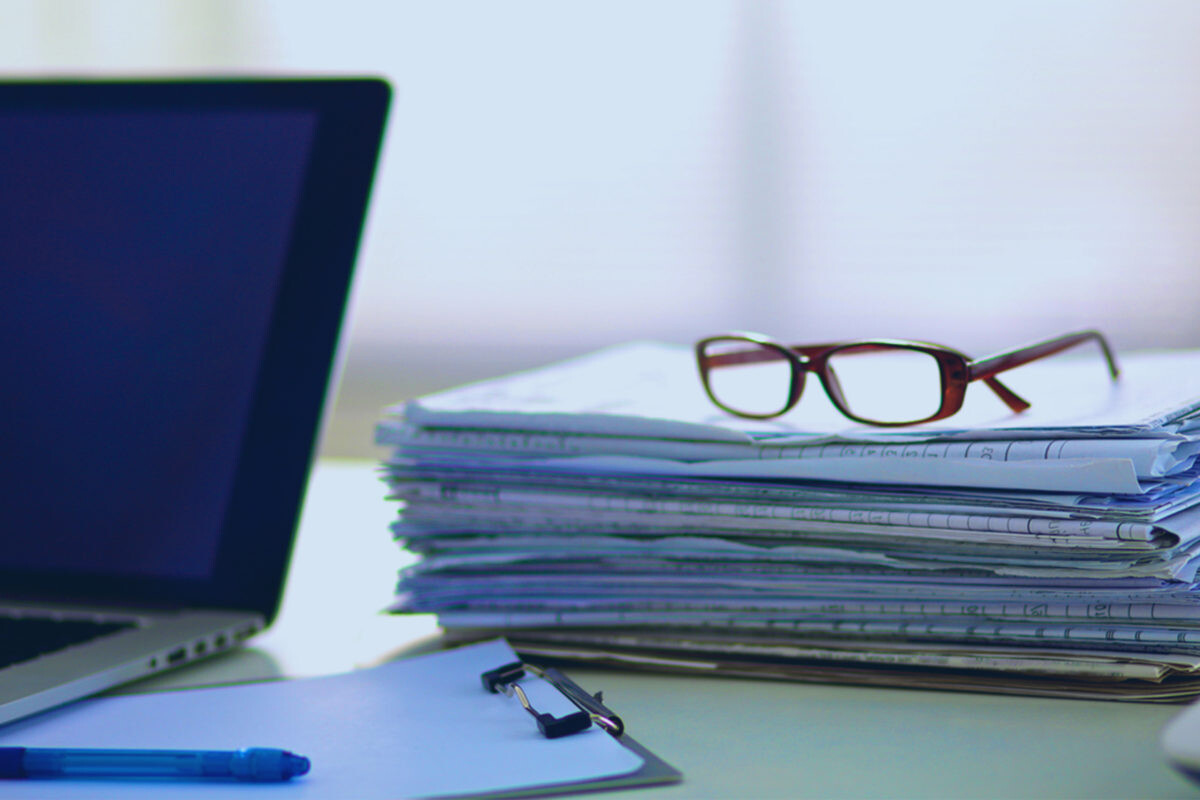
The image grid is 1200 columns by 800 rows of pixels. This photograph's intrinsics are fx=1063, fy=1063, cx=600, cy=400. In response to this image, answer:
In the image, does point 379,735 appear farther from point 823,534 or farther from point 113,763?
point 823,534

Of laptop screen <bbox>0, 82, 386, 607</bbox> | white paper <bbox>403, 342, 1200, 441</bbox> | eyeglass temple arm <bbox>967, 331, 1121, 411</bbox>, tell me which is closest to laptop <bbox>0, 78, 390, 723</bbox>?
laptop screen <bbox>0, 82, 386, 607</bbox>

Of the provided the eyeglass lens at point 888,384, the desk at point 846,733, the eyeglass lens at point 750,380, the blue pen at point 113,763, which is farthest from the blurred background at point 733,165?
the blue pen at point 113,763

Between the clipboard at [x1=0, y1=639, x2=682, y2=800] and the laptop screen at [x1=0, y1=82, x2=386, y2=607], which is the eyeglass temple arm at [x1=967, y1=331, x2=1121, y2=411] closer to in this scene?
the clipboard at [x1=0, y1=639, x2=682, y2=800]

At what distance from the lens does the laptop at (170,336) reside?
611 mm

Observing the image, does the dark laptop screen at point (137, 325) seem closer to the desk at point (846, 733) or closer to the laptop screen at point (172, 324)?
the laptop screen at point (172, 324)

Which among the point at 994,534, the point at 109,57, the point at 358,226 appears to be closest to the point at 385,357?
the point at 109,57

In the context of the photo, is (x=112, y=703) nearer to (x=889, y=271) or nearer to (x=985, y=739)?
(x=985, y=739)

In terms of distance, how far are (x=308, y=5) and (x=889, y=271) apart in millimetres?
754

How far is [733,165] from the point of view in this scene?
114cm

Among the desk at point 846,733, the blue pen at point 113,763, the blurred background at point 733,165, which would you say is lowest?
the blue pen at point 113,763

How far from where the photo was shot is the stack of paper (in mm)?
462

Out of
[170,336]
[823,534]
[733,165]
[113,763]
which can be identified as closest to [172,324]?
[170,336]

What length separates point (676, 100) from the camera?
115cm

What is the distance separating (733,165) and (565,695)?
0.78 m
